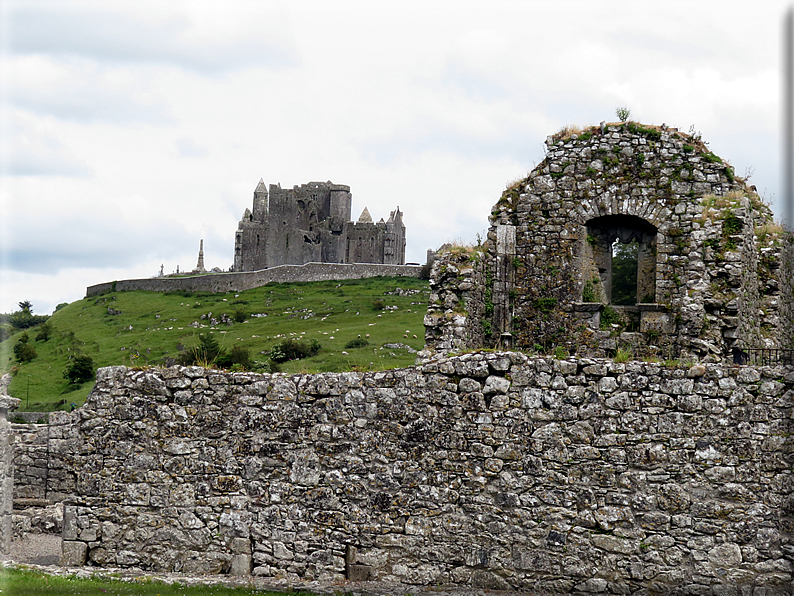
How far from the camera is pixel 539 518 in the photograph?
1051 centimetres

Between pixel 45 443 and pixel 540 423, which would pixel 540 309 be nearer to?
pixel 540 423

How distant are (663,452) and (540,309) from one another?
7.08 meters

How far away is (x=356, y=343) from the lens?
53.7m

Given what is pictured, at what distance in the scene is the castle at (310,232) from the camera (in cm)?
12975

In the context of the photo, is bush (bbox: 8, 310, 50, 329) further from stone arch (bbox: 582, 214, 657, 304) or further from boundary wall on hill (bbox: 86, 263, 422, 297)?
stone arch (bbox: 582, 214, 657, 304)

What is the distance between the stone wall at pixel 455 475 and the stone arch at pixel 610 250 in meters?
6.68

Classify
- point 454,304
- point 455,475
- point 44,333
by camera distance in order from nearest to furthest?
point 455,475 < point 454,304 < point 44,333

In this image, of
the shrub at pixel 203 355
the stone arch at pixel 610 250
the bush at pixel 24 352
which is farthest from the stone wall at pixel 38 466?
the bush at pixel 24 352

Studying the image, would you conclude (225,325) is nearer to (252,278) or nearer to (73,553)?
(252,278)

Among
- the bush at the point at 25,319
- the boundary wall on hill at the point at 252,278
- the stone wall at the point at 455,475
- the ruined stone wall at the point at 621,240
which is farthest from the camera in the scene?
the boundary wall on hill at the point at 252,278

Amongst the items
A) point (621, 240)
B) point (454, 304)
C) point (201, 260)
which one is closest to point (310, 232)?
point (201, 260)

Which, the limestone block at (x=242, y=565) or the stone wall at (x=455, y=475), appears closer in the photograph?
the stone wall at (x=455, y=475)

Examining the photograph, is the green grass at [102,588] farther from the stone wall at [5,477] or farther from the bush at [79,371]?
the bush at [79,371]

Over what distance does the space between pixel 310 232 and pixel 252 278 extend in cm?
3604
